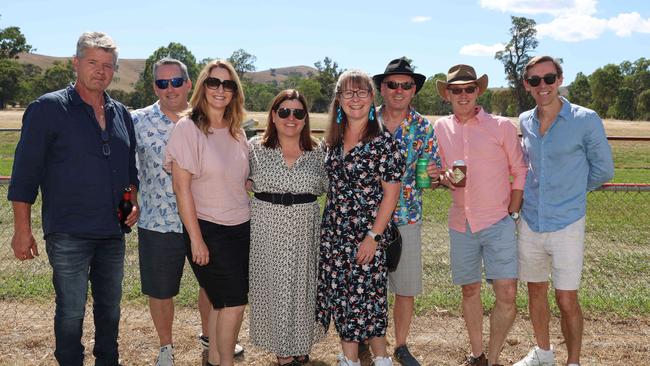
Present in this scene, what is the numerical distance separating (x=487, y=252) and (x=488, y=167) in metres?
0.59

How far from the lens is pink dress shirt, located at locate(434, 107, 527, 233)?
13.0ft

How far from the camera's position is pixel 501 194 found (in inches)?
157

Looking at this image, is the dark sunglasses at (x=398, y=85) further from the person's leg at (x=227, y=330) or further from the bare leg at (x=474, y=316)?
the person's leg at (x=227, y=330)

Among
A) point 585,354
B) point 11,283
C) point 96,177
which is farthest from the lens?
point 11,283

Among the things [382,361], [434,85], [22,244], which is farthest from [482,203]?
[434,85]

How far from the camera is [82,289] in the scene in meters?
3.48

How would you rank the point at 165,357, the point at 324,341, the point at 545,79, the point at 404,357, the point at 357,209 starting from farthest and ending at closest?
the point at 324,341 → the point at 404,357 → the point at 165,357 → the point at 545,79 → the point at 357,209

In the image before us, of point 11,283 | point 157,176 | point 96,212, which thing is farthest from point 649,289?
point 11,283

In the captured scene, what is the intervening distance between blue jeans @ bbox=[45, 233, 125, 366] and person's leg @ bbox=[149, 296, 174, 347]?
0.28 meters

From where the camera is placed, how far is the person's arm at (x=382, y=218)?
12.0 feet

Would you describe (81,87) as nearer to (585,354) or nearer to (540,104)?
(540,104)

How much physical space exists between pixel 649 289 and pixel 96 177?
5223 mm

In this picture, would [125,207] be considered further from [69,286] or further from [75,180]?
[69,286]

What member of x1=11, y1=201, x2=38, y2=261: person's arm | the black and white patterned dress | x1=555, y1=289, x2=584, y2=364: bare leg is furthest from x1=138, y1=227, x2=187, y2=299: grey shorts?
x1=555, y1=289, x2=584, y2=364: bare leg
